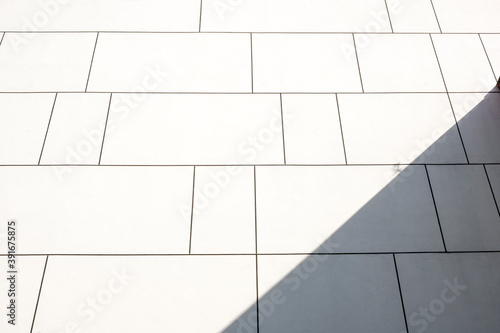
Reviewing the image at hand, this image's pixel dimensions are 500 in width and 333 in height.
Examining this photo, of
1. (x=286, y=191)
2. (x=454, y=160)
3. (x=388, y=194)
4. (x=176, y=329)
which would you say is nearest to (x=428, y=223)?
(x=388, y=194)

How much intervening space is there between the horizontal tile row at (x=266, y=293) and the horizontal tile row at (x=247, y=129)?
0.48 meters

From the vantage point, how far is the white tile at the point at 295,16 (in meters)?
2.25

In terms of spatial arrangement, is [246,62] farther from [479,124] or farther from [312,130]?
[479,124]

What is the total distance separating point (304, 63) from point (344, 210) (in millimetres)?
866

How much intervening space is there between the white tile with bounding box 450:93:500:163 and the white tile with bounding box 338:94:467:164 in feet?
0.16

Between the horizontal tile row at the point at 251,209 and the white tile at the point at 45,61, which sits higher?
the white tile at the point at 45,61

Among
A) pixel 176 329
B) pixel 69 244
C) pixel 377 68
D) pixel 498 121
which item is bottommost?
pixel 176 329

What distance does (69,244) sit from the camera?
1.66 meters

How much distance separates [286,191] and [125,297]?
82 centimetres

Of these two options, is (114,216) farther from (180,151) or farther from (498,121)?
(498,121)

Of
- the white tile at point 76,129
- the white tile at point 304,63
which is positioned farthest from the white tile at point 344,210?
the white tile at point 76,129

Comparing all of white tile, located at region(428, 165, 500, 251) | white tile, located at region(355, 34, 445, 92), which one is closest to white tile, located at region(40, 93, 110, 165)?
white tile, located at region(355, 34, 445, 92)

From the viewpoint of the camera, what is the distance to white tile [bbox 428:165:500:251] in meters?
1.70

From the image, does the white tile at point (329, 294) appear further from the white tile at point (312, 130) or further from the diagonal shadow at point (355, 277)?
the white tile at point (312, 130)
